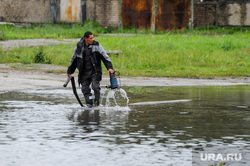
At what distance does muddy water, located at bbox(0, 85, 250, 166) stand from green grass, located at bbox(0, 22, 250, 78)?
24.5 feet

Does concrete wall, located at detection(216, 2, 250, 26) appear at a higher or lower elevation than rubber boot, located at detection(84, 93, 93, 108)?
higher

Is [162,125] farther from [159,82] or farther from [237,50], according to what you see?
[237,50]

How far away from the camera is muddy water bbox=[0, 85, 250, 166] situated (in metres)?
6.99

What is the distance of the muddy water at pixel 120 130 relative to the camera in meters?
6.99

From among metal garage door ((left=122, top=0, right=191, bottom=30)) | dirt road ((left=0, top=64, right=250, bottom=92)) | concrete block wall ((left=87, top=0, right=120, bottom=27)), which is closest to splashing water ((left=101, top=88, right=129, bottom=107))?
dirt road ((left=0, top=64, right=250, bottom=92))

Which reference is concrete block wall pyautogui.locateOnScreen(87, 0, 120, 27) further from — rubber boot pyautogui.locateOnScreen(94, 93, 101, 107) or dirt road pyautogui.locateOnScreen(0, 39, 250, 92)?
rubber boot pyautogui.locateOnScreen(94, 93, 101, 107)

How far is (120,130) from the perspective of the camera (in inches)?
354

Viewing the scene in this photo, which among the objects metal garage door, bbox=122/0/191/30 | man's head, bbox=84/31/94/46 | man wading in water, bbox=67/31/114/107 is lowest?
man wading in water, bbox=67/31/114/107

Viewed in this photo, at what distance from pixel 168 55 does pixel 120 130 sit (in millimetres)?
15350

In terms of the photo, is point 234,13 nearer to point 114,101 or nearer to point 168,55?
point 168,55

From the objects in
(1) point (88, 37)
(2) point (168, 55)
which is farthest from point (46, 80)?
(2) point (168, 55)

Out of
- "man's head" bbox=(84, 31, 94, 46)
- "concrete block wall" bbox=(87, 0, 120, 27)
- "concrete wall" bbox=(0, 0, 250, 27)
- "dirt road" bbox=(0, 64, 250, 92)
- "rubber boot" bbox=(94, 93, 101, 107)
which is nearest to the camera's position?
"man's head" bbox=(84, 31, 94, 46)

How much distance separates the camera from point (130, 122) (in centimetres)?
988

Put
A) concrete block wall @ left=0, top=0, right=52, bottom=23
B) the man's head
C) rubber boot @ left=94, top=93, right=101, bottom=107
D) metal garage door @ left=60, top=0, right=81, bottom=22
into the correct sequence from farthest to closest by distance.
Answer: metal garage door @ left=60, top=0, right=81, bottom=22 < concrete block wall @ left=0, top=0, right=52, bottom=23 < rubber boot @ left=94, top=93, right=101, bottom=107 < the man's head
